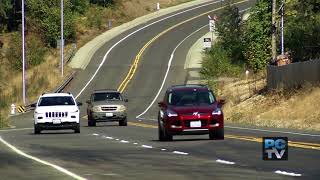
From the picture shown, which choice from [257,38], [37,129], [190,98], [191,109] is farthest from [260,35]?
[191,109]

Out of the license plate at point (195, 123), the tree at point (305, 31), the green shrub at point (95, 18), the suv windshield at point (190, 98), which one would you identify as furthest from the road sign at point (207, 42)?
the license plate at point (195, 123)

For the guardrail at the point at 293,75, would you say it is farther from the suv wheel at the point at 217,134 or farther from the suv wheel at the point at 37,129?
the suv wheel at the point at 217,134

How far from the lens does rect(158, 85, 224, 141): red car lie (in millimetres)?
28672

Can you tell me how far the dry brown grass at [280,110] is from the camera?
42547mm

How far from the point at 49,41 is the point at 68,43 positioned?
200 centimetres

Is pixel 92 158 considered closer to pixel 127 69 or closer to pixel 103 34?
pixel 127 69

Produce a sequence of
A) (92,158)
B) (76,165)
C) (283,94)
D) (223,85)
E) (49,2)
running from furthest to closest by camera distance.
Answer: (49,2) → (223,85) → (283,94) → (92,158) → (76,165)

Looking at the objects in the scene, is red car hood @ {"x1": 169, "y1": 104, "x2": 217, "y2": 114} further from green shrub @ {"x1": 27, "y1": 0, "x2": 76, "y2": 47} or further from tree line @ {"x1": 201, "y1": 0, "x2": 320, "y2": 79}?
green shrub @ {"x1": 27, "y1": 0, "x2": 76, "y2": 47}

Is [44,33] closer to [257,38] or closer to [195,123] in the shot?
[257,38]

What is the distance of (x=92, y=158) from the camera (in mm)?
22281

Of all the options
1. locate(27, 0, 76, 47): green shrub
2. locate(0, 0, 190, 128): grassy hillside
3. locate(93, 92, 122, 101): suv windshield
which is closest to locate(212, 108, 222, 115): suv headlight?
locate(93, 92, 122, 101): suv windshield

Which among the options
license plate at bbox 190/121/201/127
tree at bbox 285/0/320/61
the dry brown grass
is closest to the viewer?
license plate at bbox 190/121/201/127

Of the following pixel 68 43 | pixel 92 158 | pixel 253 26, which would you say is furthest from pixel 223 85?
pixel 92 158

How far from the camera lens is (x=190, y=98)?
1176 inches
